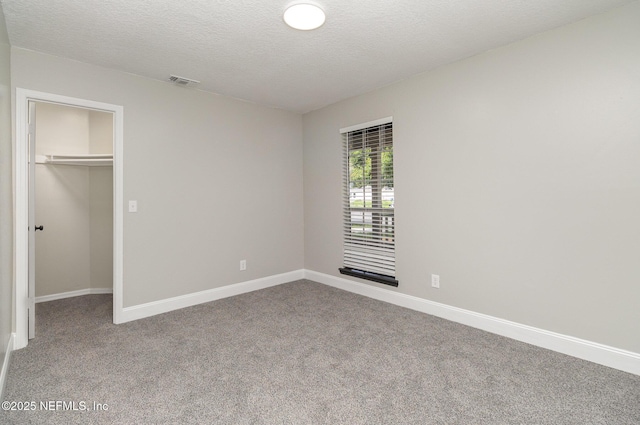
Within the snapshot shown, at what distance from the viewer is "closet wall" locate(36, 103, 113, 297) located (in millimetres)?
3947

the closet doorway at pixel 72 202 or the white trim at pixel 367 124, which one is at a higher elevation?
the white trim at pixel 367 124

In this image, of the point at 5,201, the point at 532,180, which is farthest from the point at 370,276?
the point at 5,201

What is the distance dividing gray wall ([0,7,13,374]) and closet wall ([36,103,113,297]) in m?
1.57

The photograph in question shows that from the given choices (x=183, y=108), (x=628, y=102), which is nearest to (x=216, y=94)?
(x=183, y=108)

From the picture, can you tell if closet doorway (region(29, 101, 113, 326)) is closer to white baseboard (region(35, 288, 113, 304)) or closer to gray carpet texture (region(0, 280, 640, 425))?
white baseboard (region(35, 288, 113, 304))

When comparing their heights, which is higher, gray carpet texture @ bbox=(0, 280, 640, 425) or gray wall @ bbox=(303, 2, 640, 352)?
gray wall @ bbox=(303, 2, 640, 352)

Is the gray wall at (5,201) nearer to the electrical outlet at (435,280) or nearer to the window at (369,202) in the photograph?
the window at (369,202)

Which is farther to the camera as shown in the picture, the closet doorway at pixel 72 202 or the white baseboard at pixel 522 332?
the closet doorway at pixel 72 202

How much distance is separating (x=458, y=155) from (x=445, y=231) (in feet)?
2.47

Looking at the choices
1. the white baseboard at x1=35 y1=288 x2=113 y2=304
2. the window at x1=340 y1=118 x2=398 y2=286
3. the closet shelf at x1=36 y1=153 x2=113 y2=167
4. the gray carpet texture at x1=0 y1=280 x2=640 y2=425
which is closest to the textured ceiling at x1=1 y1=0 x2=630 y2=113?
the window at x1=340 y1=118 x2=398 y2=286

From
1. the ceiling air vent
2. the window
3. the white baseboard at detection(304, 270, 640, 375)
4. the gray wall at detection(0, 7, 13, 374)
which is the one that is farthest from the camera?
the window

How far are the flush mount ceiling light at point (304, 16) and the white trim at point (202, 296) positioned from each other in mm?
2974

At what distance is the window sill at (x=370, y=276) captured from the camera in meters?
3.70

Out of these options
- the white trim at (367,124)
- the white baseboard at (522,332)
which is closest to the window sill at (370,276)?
the white baseboard at (522,332)
